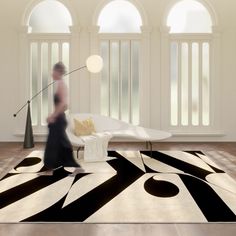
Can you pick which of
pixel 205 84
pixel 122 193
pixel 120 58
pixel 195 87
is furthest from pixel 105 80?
pixel 122 193

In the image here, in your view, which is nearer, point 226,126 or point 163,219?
point 163,219

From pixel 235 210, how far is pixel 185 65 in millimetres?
4685

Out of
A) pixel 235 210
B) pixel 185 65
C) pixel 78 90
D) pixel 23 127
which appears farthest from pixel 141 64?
pixel 235 210

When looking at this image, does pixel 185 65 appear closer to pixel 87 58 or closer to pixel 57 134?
pixel 87 58

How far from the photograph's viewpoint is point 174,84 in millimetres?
7031

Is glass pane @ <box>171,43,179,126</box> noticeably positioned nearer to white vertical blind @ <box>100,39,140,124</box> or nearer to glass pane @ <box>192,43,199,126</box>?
glass pane @ <box>192,43,199,126</box>

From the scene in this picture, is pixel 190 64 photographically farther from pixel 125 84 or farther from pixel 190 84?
pixel 125 84

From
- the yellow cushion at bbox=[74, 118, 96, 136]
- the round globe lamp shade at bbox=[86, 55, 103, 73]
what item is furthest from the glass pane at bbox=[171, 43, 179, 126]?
the yellow cushion at bbox=[74, 118, 96, 136]

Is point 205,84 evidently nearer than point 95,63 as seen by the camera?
No

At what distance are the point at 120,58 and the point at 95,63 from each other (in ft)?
1.85

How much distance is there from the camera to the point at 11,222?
257 centimetres

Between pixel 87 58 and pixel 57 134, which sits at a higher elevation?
pixel 87 58

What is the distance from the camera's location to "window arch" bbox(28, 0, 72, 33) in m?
6.92

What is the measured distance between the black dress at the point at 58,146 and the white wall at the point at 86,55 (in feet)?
9.89
